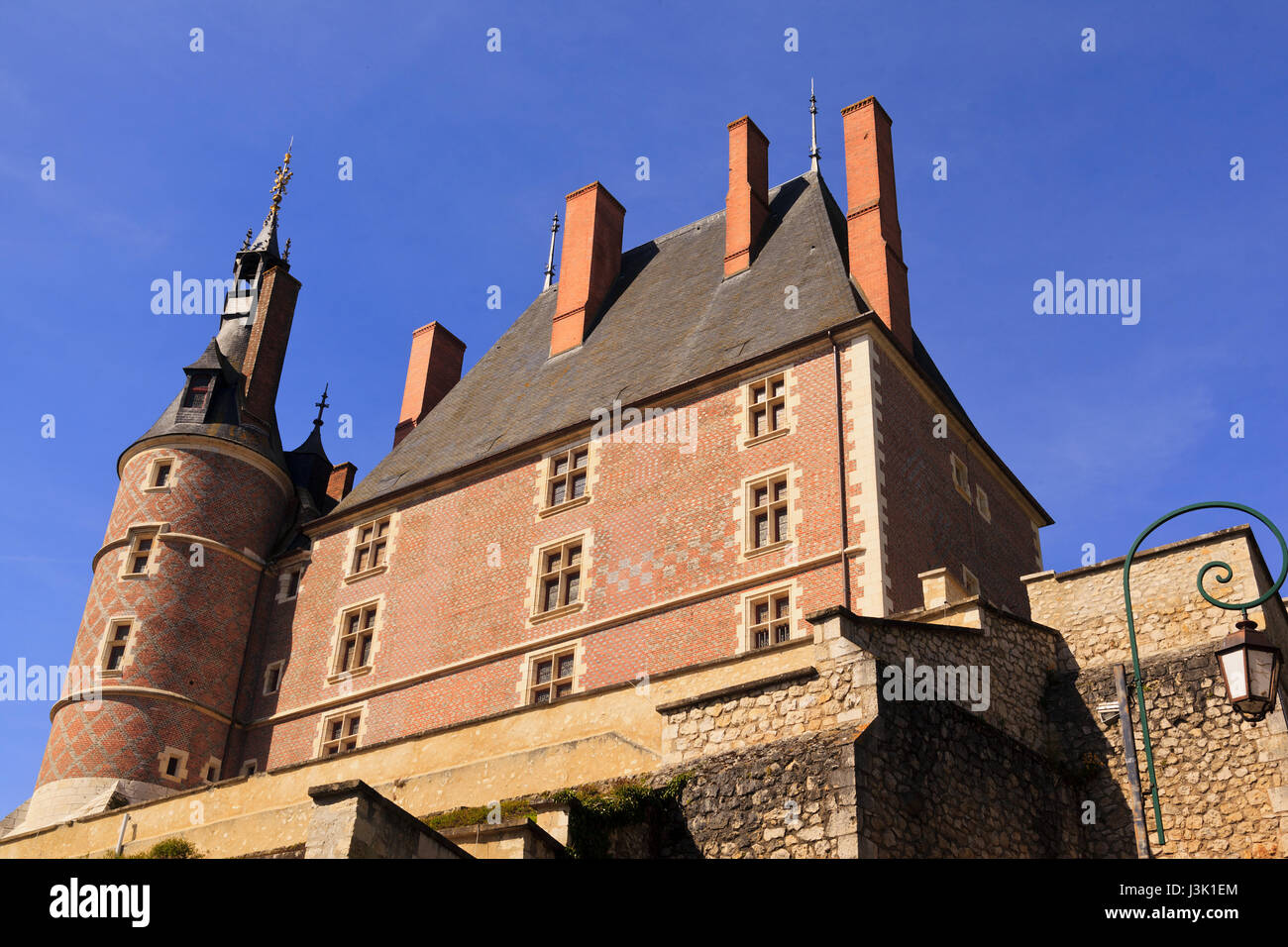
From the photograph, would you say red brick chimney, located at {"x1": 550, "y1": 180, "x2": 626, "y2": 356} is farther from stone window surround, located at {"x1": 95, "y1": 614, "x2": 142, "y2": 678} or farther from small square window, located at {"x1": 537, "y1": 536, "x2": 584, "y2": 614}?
stone window surround, located at {"x1": 95, "y1": 614, "x2": 142, "y2": 678}

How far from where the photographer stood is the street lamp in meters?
10.0

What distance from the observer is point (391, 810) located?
1248cm

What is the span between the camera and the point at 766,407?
77.2ft

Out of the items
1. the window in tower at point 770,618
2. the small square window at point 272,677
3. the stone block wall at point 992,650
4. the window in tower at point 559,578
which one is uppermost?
the window in tower at point 559,578

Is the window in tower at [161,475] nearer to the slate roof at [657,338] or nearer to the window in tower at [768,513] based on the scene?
the slate roof at [657,338]

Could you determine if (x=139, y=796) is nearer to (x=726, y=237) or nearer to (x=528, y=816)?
(x=528, y=816)

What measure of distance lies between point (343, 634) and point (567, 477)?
19.3 ft

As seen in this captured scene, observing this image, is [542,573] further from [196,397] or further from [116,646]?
[196,397]

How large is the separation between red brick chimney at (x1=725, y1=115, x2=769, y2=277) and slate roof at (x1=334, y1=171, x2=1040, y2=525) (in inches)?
11.3

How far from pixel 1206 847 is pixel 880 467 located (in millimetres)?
8272

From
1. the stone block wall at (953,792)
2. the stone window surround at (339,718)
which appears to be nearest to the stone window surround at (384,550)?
the stone window surround at (339,718)

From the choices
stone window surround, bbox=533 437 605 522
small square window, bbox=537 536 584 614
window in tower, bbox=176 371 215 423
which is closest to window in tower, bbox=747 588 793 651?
small square window, bbox=537 536 584 614

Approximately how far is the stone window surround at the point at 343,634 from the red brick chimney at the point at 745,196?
32.8 feet

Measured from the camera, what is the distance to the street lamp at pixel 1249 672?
10039mm
